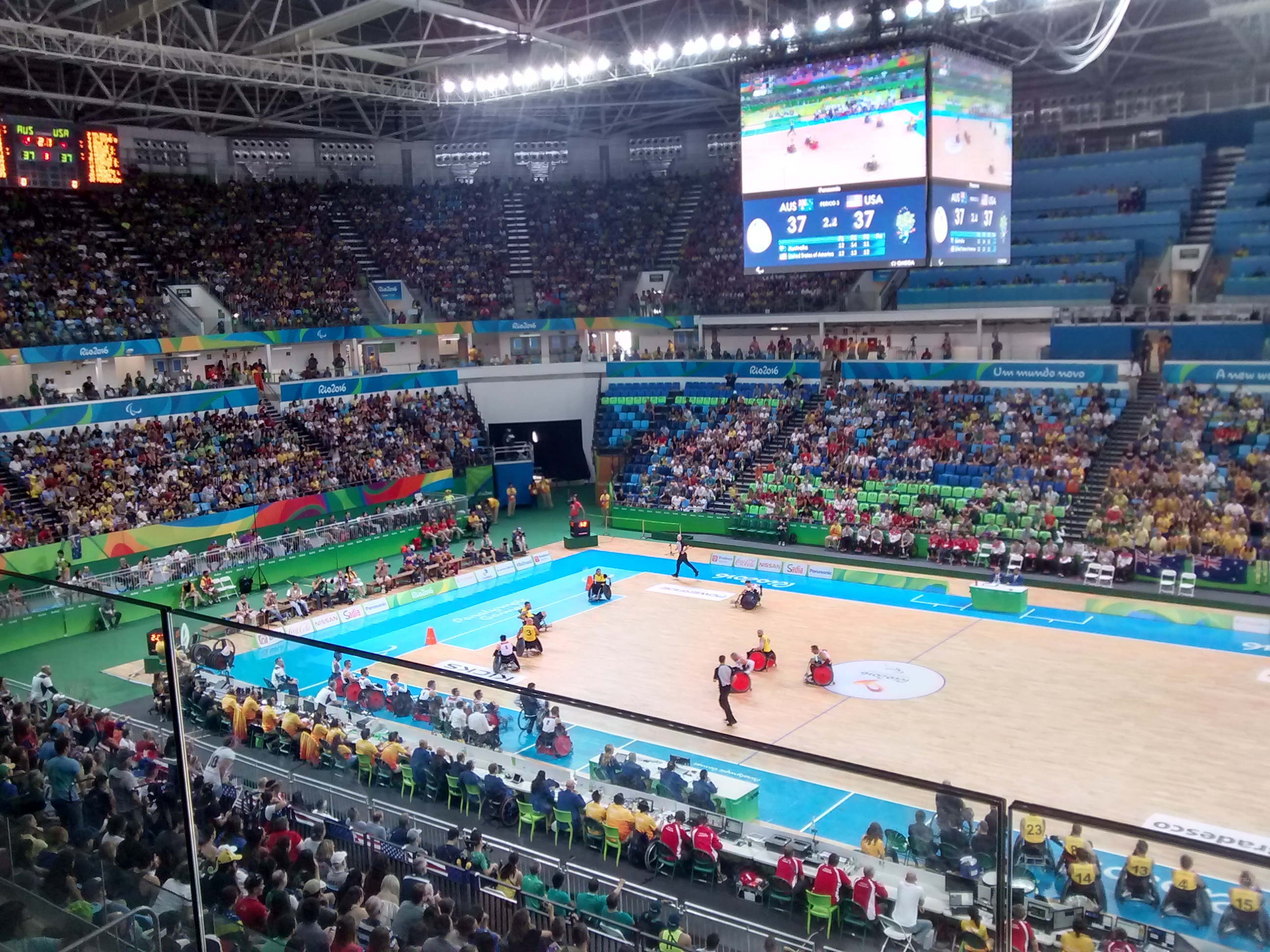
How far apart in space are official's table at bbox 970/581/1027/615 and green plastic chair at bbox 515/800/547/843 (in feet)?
73.8

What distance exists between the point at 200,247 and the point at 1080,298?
3225cm

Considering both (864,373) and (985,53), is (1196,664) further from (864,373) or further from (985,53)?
(864,373)

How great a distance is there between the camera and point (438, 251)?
4800 centimetres

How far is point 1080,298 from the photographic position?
35.9 metres

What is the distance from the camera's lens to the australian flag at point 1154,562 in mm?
26375

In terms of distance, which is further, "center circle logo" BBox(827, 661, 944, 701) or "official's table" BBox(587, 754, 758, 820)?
Answer: "center circle logo" BBox(827, 661, 944, 701)

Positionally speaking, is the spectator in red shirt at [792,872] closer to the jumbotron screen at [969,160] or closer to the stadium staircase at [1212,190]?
the jumbotron screen at [969,160]

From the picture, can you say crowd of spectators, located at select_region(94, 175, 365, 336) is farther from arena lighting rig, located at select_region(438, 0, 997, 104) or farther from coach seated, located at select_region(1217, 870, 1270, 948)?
coach seated, located at select_region(1217, 870, 1270, 948)

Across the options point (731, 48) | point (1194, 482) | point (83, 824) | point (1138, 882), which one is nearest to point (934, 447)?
point (1194, 482)

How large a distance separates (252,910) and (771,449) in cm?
3231

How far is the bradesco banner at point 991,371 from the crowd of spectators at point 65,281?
24.5m

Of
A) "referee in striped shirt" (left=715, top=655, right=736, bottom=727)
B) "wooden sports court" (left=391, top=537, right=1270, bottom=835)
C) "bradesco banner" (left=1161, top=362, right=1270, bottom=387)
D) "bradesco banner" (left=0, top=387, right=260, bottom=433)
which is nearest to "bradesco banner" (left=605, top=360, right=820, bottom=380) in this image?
"bradesco banner" (left=1161, top=362, right=1270, bottom=387)

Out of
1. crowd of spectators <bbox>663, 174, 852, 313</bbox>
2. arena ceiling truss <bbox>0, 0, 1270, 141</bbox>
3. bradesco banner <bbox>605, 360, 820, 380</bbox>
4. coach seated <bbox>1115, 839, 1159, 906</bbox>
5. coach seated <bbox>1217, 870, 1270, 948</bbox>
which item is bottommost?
coach seated <bbox>1115, 839, 1159, 906</bbox>

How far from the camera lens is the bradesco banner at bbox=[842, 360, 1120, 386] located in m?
32.9
